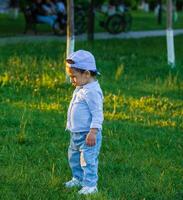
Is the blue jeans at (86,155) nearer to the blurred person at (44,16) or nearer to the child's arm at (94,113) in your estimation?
the child's arm at (94,113)

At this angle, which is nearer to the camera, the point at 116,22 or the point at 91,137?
the point at 91,137

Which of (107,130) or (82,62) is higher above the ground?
(82,62)

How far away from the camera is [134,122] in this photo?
8398 mm

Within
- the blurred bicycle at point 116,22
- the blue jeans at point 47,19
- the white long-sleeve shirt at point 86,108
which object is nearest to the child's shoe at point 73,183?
the white long-sleeve shirt at point 86,108

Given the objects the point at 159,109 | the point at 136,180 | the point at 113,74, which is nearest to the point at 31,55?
the point at 113,74

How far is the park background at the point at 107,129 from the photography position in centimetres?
579

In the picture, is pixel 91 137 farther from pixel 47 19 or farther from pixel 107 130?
pixel 47 19

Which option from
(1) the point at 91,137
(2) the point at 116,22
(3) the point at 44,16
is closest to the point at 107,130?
(1) the point at 91,137

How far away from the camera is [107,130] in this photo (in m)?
7.83

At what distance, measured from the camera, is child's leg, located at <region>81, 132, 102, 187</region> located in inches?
213

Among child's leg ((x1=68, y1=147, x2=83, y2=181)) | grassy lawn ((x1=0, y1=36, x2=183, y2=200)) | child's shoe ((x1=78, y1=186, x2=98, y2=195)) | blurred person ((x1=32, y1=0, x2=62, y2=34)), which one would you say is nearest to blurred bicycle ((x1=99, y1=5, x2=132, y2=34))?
blurred person ((x1=32, y1=0, x2=62, y2=34))

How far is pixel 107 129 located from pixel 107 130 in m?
0.05

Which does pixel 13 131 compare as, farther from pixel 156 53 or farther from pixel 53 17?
pixel 53 17

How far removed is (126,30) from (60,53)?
32.8 feet
